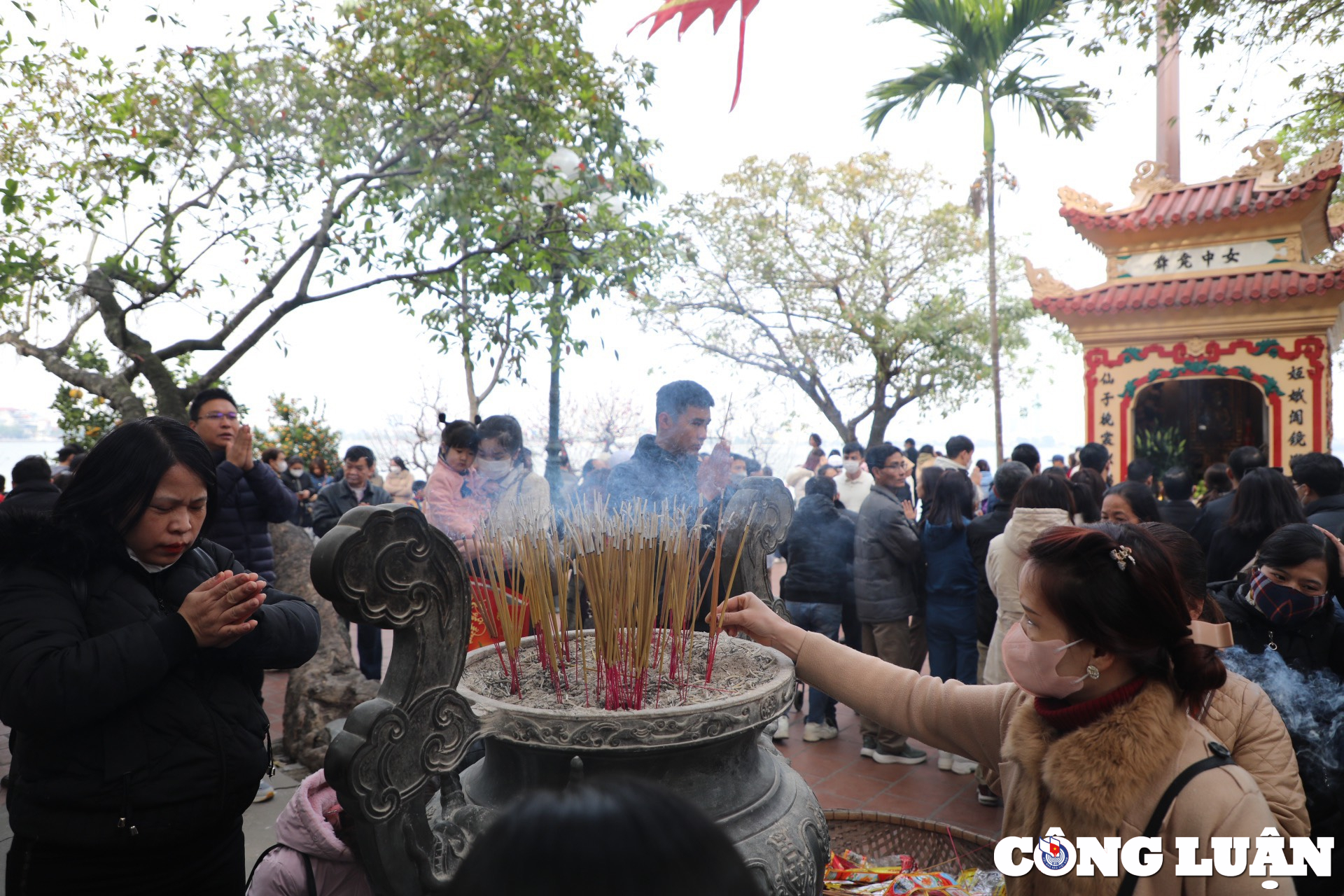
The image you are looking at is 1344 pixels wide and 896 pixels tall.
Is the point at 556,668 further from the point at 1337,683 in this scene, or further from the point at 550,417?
the point at 550,417

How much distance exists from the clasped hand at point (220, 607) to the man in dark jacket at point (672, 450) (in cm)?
136

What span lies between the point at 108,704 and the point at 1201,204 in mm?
11315

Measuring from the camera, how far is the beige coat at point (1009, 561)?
335 cm

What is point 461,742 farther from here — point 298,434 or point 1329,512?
point 298,434

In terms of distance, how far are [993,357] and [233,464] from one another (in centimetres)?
1216

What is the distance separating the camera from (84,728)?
1.45 m

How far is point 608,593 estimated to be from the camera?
62.2 inches

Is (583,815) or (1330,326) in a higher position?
(1330,326)

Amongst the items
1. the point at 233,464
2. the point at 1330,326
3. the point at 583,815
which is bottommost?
the point at 583,815

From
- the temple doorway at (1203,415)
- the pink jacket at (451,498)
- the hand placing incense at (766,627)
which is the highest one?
the temple doorway at (1203,415)

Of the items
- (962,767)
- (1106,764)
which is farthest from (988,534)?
(1106,764)

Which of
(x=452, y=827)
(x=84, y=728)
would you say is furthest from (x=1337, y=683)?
(x=84, y=728)

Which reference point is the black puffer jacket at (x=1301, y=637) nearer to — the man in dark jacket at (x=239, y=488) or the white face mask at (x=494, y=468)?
the white face mask at (x=494, y=468)

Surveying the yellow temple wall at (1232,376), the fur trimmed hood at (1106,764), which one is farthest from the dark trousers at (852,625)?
the yellow temple wall at (1232,376)
